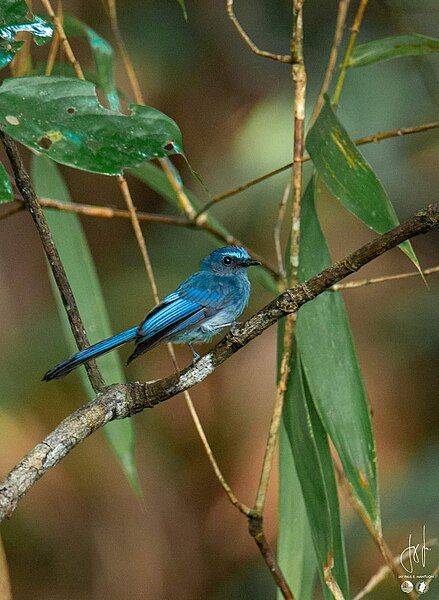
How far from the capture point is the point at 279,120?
4.47 meters

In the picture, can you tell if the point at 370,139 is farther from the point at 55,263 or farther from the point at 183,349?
the point at 183,349

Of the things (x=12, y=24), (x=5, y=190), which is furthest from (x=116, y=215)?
(x=5, y=190)

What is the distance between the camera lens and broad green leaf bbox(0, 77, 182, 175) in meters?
1.65

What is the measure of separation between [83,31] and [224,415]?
8.56ft

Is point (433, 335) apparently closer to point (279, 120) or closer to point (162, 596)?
point (279, 120)

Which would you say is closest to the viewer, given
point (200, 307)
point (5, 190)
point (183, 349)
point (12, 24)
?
point (5, 190)

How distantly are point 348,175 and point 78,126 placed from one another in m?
0.66

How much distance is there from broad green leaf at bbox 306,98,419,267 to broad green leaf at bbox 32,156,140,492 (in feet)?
2.61

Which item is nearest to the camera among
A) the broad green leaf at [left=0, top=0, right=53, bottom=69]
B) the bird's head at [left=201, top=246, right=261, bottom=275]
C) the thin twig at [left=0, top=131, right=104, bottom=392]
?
the broad green leaf at [left=0, top=0, right=53, bottom=69]

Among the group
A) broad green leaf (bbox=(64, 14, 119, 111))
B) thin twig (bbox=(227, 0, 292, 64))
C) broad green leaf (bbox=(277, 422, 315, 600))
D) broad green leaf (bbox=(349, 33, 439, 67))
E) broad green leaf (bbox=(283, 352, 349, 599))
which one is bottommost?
broad green leaf (bbox=(277, 422, 315, 600))

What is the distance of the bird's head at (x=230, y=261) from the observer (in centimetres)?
277

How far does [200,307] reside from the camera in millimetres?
2527

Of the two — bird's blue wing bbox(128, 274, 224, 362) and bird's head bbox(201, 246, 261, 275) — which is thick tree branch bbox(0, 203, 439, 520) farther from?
bird's head bbox(201, 246, 261, 275)

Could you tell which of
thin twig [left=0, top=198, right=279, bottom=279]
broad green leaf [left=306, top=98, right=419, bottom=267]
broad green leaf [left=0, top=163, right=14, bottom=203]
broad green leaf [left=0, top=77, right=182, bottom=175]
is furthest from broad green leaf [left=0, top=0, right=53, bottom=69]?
thin twig [left=0, top=198, right=279, bottom=279]
